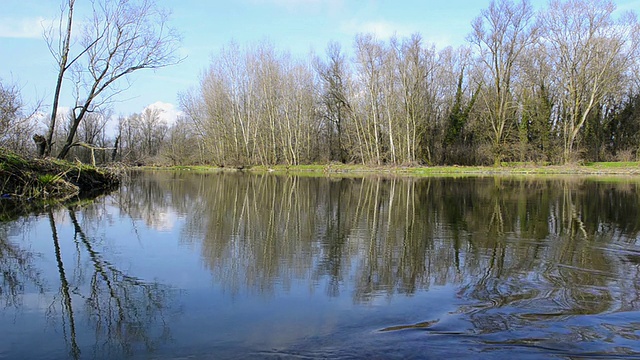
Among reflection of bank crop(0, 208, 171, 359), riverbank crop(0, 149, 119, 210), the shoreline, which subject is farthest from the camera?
riverbank crop(0, 149, 119, 210)

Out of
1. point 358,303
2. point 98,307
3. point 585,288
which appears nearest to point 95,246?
point 98,307

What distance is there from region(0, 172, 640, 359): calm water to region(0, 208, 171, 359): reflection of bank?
0.02 metres

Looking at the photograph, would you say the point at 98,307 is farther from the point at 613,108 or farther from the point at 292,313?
the point at 613,108

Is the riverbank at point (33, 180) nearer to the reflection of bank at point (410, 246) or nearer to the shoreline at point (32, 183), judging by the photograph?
the shoreline at point (32, 183)

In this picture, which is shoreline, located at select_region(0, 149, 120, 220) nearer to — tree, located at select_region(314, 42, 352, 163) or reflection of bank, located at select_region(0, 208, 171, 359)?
reflection of bank, located at select_region(0, 208, 171, 359)

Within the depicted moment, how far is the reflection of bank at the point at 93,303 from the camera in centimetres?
400

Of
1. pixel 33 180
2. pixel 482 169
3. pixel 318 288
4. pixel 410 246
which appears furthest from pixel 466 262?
pixel 482 169

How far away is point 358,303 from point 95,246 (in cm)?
519

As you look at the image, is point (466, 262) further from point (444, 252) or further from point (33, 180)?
point (33, 180)

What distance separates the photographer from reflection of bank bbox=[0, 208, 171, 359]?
400 cm

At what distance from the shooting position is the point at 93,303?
16.2 feet

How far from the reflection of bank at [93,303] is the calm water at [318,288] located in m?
0.02

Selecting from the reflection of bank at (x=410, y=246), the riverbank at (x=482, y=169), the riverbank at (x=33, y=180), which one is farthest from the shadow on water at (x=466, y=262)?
the riverbank at (x=482, y=169)

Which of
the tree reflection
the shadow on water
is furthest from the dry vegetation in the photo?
the shadow on water
